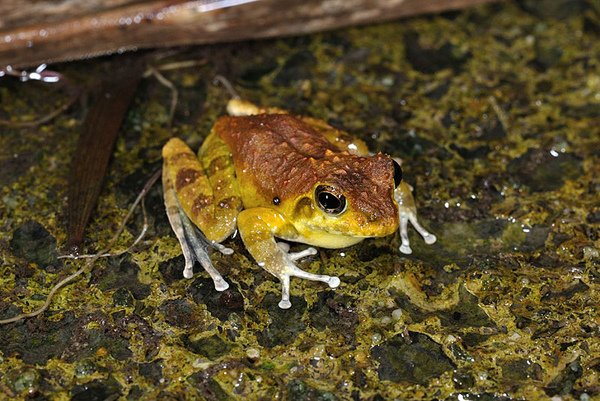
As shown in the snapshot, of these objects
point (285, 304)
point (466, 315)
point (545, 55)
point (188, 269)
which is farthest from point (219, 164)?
point (545, 55)

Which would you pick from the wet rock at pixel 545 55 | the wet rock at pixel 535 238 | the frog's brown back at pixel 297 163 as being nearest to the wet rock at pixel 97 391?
the frog's brown back at pixel 297 163

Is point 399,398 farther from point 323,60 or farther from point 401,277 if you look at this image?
point 323,60

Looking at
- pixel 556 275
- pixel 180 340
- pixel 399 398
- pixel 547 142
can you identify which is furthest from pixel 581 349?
pixel 180 340

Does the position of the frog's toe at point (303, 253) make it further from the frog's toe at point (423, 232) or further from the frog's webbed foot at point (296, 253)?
the frog's toe at point (423, 232)

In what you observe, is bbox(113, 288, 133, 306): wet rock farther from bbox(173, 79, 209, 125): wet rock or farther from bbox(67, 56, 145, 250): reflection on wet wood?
bbox(173, 79, 209, 125): wet rock

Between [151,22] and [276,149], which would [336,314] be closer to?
[276,149]
